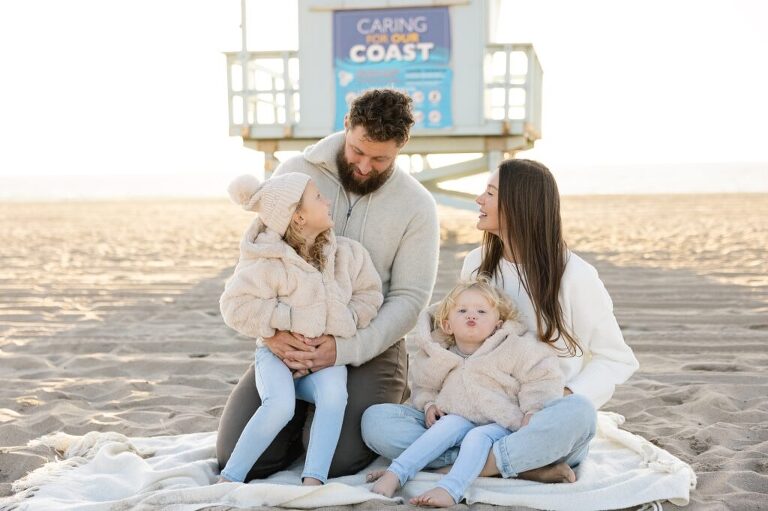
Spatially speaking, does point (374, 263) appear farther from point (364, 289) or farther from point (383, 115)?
point (383, 115)

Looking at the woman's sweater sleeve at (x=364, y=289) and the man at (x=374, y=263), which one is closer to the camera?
the man at (x=374, y=263)

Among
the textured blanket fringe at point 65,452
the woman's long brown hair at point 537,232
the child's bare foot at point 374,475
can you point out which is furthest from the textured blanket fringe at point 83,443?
the woman's long brown hair at point 537,232

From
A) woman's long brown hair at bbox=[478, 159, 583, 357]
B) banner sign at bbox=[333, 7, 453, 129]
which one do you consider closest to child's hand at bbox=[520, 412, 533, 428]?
woman's long brown hair at bbox=[478, 159, 583, 357]

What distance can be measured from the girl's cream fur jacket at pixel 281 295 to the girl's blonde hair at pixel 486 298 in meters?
0.34

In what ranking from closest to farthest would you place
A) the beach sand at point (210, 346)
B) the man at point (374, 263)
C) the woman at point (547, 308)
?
the woman at point (547, 308) → the man at point (374, 263) → the beach sand at point (210, 346)

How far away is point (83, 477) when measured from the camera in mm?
3160

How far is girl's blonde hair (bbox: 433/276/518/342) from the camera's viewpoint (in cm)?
312

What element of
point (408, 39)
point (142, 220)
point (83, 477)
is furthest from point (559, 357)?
point (142, 220)

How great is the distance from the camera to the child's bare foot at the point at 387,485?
2.86 metres

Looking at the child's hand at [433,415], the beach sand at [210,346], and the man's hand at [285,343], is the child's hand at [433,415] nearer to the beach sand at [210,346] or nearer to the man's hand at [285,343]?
the man's hand at [285,343]

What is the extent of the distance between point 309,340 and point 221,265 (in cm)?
765

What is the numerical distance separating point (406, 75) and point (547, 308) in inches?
275

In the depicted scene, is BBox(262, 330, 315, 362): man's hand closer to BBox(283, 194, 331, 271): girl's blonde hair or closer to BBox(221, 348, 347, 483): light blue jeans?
BBox(221, 348, 347, 483): light blue jeans

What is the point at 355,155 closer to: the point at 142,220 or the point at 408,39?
the point at 408,39
